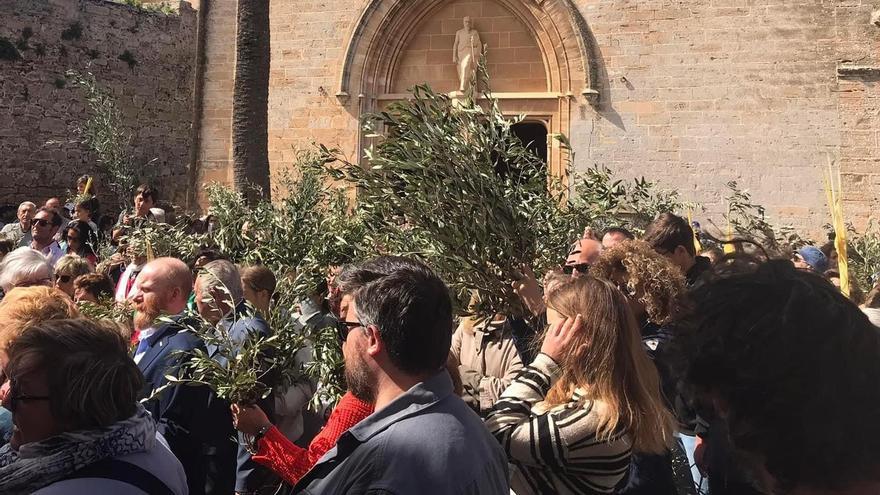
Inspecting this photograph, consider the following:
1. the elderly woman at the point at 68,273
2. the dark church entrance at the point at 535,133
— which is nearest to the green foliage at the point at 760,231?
the dark church entrance at the point at 535,133

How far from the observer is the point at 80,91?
14953 mm

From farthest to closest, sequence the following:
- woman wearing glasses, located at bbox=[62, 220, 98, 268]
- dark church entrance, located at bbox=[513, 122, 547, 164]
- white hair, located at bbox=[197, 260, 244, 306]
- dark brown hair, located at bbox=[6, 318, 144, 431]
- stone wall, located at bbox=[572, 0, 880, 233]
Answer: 1. dark church entrance, located at bbox=[513, 122, 547, 164]
2. stone wall, located at bbox=[572, 0, 880, 233]
3. woman wearing glasses, located at bbox=[62, 220, 98, 268]
4. white hair, located at bbox=[197, 260, 244, 306]
5. dark brown hair, located at bbox=[6, 318, 144, 431]

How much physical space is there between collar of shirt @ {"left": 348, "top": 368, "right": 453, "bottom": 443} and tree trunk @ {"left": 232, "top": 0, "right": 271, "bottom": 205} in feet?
29.2

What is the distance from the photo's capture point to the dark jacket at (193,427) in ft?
10.2

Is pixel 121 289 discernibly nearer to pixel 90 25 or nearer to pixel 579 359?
pixel 579 359

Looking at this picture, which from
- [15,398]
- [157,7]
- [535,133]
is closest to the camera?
[15,398]

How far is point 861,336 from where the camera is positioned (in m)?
1.38

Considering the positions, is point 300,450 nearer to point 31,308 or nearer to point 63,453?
point 63,453

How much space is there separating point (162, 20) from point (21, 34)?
2.61m

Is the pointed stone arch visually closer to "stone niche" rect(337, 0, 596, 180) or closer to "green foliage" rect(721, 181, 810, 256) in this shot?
"stone niche" rect(337, 0, 596, 180)

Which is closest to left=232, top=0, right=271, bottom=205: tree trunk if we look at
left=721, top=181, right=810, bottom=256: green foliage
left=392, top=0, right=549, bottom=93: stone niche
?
left=392, top=0, right=549, bottom=93: stone niche

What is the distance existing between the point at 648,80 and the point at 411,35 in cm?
448

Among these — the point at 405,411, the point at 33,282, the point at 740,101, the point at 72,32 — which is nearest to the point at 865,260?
the point at 740,101

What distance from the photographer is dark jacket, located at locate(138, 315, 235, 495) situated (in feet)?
10.2
